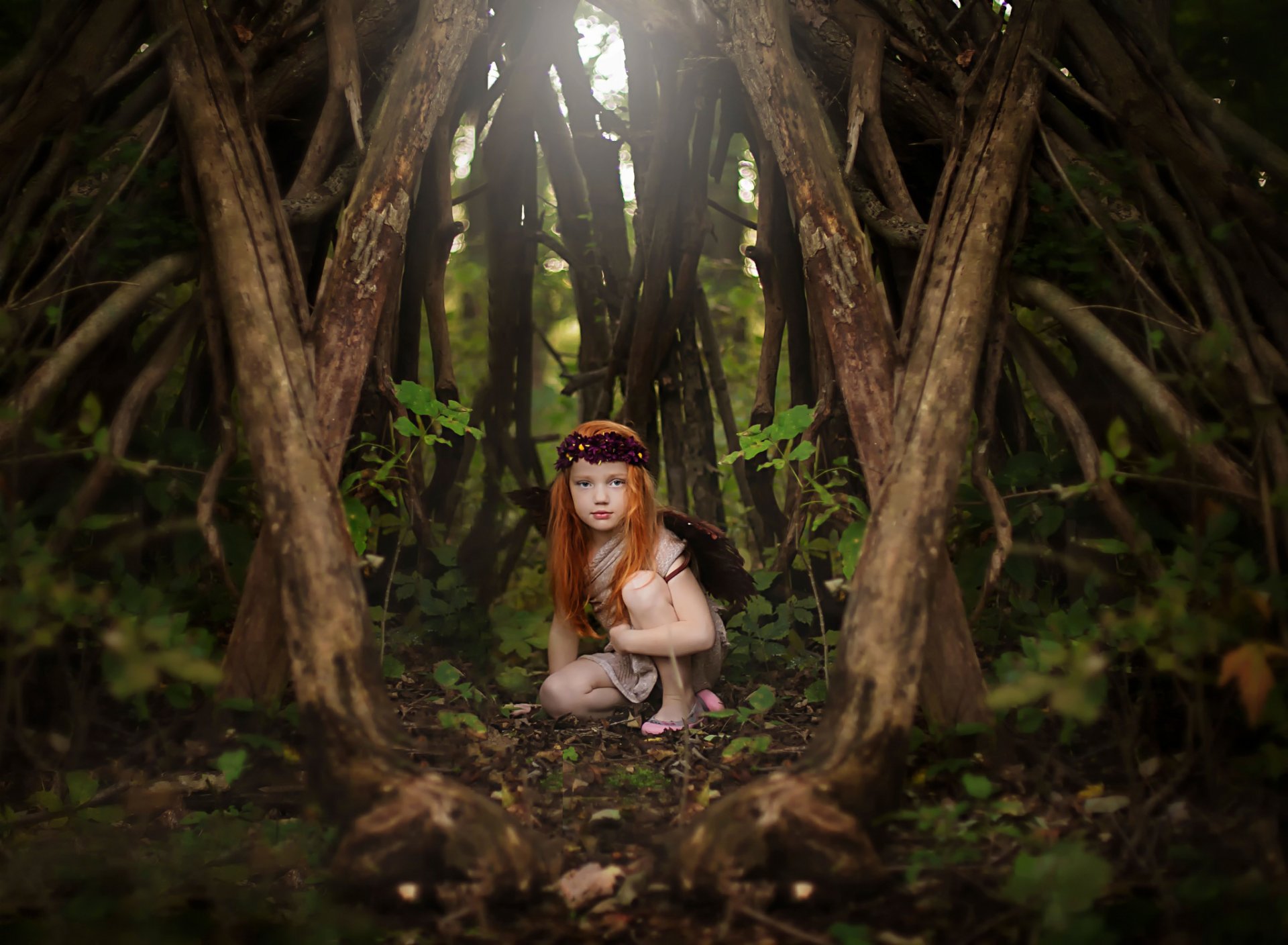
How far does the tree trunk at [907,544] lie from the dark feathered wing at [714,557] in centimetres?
98

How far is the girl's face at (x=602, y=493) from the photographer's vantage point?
3338mm

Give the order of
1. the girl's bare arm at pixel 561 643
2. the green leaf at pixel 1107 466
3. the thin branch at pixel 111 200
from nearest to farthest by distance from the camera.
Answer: the green leaf at pixel 1107 466, the thin branch at pixel 111 200, the girl's bare arm at pixel 561 643

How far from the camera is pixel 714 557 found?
11.5ft

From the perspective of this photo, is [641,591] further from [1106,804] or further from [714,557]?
[1106,804]

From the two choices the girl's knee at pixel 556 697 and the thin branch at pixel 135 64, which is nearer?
the thin branch at pixel 135 64

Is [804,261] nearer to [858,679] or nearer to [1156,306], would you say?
[1156,306]

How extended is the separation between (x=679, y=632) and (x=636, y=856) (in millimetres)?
1015

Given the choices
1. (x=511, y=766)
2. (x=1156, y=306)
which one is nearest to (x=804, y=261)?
(x=1156, y=306)

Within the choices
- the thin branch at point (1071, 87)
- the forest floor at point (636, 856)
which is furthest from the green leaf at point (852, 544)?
the thin branch at point (1071, 87)

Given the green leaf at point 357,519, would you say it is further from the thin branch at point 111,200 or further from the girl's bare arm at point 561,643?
the thin branch at point 111,200

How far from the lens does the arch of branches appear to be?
229 centimetres

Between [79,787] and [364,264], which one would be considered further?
[364,264]

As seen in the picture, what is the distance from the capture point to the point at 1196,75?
344 cm

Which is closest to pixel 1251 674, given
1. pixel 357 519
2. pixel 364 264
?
pixel 357 519
